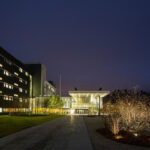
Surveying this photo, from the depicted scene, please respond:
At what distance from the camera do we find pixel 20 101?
207 ft

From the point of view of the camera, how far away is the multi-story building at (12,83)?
50562 mm

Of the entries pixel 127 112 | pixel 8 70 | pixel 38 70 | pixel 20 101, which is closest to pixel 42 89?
pixel 38 70

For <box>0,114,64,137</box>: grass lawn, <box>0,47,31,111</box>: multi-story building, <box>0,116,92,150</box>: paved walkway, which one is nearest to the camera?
<box>0,116,92,150</box>: paved walkway

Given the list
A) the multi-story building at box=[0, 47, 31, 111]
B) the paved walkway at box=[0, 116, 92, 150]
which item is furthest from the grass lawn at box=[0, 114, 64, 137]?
the multi-story building at box=[0, 47, 31, 111]

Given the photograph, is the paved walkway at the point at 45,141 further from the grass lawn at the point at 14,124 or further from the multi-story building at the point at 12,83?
the multi-story building at the point at 12,83

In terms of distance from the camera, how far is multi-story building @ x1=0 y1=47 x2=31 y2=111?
5056 centimetres

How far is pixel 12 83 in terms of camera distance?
189 ft

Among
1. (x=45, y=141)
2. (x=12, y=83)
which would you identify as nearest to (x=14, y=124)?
(x=45, y=141)

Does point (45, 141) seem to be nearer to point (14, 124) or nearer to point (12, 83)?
point (14, 124)

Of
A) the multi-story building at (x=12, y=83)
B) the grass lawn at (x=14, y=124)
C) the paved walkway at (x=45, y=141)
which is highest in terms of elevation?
the multi-story building at (x=12, y=83)

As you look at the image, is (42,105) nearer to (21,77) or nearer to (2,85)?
(21,77)

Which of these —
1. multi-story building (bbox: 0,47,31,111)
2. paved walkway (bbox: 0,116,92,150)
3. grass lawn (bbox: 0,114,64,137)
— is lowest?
grass lawn (bbox: 0,114,64,137)

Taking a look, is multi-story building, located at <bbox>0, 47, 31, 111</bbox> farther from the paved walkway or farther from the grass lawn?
the paved walkway

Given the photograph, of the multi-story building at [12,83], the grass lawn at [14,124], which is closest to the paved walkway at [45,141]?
the grass lawn at [14,124]
